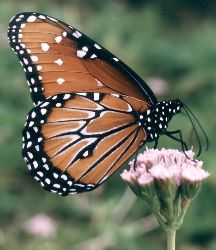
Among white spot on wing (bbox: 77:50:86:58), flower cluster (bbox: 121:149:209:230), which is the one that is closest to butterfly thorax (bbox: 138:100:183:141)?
white spot on wing (bbox: 77:50:86:58)

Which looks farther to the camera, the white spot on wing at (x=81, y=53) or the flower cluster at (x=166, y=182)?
the white spot on wing at (x=81, y=53)

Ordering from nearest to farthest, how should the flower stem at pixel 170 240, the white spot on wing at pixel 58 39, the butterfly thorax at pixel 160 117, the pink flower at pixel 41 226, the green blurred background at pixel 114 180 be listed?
1. the flower stem at pixel 170 240
2. the butterfly thorax at pixel 160 117
3. the white spot on wing at pixel 58 39
4. the pink flower at pixel 41 226
5. the green blurred background at pixel 114 180

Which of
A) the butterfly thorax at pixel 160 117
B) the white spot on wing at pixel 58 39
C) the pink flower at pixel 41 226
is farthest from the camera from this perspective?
the pink flower at pixel 41 226

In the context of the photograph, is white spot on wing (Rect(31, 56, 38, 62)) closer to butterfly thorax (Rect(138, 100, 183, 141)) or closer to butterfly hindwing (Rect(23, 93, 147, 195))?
butterfly hindwing (Rect(23, 93, 147, 195))

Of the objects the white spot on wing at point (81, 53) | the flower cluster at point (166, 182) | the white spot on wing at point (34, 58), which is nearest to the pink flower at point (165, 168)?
the flower cluster at point (166, 182)

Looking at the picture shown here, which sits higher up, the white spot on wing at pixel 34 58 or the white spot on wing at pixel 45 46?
the white spot on wing at pixel 45 46

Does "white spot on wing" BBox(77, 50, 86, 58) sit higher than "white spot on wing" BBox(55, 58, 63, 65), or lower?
higher

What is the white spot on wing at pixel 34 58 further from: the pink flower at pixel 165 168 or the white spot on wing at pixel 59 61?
the pink flower at pixel 165 168

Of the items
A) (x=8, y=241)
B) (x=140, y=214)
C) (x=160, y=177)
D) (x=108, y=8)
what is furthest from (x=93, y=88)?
(x=108, y=8)

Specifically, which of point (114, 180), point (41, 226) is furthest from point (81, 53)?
point (114, 180)
